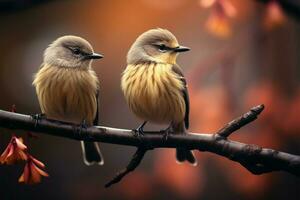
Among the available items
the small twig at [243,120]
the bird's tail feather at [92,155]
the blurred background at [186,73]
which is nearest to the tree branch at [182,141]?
the small twig at [243,120]

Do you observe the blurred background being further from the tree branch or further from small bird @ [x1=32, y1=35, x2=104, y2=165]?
the tree branch

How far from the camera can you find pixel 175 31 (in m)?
1.53

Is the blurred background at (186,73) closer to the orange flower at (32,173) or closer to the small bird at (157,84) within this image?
the small bird at (157,84)

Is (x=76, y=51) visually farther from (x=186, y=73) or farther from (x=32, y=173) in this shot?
(x=186, y=73)

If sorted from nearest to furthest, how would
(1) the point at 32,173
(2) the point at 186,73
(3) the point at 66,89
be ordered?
(1) the point at 32,173
(3) the point at 66,89
(2) the point at 186,73

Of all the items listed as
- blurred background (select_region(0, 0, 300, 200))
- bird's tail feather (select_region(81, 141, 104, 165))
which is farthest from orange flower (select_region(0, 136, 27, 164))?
blurred background (select_region(0, 0, 300, 200))

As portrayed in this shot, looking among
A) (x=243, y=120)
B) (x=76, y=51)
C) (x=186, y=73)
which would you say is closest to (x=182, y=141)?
(x=243, y=120)

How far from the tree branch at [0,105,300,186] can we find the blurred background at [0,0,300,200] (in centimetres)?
48

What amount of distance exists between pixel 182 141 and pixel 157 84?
9.7 inches

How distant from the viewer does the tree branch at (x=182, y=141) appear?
83 centimetres

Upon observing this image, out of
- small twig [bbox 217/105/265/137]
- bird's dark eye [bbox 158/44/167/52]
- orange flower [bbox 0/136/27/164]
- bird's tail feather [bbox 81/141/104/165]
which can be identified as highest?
bird's dark eye [bbox 158/44/167/52]

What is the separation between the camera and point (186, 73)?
1377mm

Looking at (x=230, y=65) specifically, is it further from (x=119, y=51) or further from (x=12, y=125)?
(x=12, y=125)

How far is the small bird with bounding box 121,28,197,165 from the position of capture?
92 centimetres
